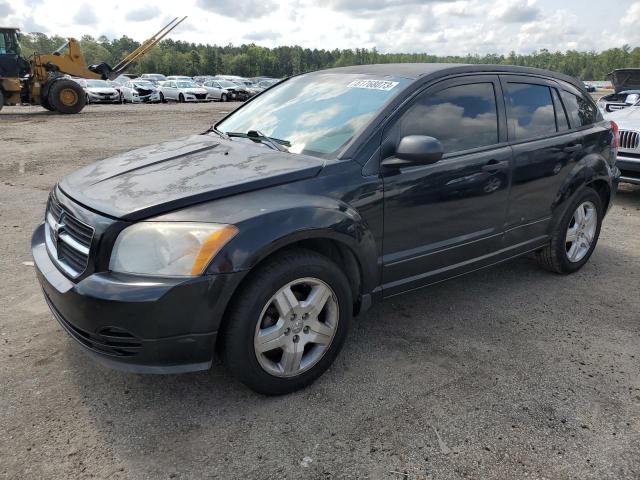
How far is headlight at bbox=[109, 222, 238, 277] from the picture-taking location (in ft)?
7.85

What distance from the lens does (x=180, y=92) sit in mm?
31875

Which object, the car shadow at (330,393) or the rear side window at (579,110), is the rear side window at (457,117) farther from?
the car shadow at (330,393)

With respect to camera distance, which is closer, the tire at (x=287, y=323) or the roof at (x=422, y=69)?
the tire at (x=287, y=323)

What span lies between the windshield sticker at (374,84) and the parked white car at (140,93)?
95.1 feet

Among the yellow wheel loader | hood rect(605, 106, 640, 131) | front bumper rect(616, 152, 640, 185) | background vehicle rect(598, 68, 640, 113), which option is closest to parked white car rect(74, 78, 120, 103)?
the yellow wheel loader

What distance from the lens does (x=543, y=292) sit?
4.30 meters

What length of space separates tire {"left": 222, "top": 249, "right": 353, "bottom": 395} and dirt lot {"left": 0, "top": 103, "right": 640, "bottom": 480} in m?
0.16

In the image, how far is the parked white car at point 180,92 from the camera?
3194 cm

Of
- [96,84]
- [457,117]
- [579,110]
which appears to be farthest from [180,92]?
[457,117]

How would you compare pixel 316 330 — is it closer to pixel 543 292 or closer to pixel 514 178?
pixel 514 178

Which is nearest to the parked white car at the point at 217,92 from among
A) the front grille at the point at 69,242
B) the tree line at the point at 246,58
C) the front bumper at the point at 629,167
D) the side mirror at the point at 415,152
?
the front bumper at the point at 629,167

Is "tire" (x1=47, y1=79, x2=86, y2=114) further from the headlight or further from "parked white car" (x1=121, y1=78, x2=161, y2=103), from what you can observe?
the headlight

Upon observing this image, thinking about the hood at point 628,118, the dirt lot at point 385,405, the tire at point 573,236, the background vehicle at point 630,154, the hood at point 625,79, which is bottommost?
the dirt lot at point 385,405

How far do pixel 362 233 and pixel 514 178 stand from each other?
148 cm
